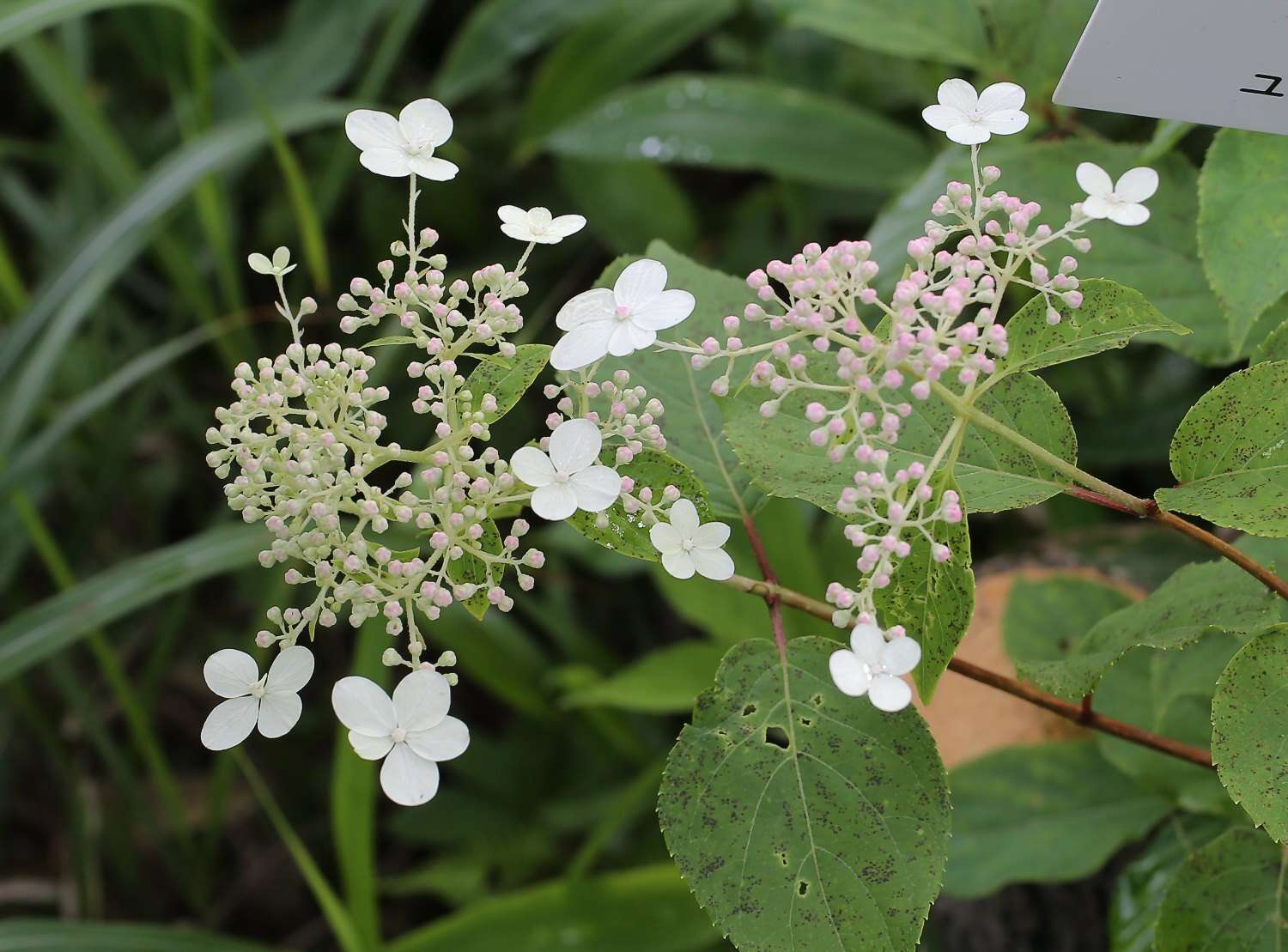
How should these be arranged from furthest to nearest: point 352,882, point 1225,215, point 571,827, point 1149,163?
point 571,827, point 352,882, point 1149,163, point 1225,215

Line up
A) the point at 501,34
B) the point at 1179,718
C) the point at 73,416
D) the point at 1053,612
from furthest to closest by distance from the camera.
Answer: the point at 501,34, the point at 73,416, the point at 1053,612, the point at 1179,718

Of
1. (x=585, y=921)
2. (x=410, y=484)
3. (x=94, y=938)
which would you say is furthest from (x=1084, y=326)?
(x=94, y=938)

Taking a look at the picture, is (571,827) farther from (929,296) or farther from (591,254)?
(929,296)

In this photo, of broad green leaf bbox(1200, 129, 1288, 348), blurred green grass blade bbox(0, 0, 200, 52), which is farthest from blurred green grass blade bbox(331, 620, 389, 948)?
broad green leaf bbox(1200, 129, 1288, 348)

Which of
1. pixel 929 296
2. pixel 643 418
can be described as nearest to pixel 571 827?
pixel 643 418

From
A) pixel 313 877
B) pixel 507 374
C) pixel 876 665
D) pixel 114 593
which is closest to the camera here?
pixel 876 665

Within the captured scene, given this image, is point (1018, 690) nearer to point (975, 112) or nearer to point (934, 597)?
point (934, 597)

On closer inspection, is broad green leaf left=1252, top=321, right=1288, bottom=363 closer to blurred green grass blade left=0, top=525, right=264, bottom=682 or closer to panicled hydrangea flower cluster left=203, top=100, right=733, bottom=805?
panicled hydrangea flower cluster left=203, top=100, right=733, bottom=805
